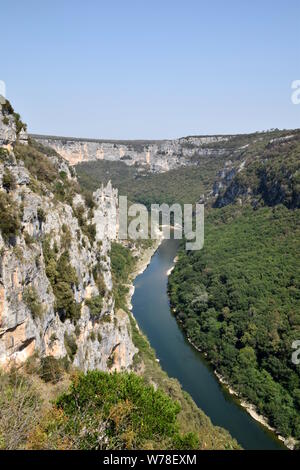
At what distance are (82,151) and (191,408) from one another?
110360mm

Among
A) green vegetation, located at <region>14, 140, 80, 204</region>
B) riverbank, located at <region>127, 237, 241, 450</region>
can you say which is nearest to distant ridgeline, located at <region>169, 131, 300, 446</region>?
riverbank, located at <region>127, 237, 241, 450</region>

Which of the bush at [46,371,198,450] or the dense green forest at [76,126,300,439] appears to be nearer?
the bush at [46,371,198,450]

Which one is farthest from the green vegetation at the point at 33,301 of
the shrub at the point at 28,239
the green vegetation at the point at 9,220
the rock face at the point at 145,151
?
the rock face at the point at 145,151

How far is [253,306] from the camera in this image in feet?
112

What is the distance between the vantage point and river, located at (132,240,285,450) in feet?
78.9

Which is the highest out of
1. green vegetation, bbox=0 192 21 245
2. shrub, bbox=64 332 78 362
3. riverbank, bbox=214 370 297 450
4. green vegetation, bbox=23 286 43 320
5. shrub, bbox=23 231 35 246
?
green vegetation, bbox=0 192 21 245

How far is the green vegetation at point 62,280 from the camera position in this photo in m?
16.8

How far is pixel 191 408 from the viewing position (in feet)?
73.5

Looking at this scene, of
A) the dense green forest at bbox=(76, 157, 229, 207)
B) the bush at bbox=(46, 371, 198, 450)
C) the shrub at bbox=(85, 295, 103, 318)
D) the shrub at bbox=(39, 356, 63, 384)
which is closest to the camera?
the bush at bbox=(46, 371, 198, 450)

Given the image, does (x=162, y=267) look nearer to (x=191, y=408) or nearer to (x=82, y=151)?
(x=191, y=408)

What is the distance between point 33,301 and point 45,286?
4.50 feet

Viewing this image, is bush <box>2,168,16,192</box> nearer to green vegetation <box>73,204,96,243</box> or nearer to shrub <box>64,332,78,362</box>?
green vegetation <box>73,204,96,243</box>

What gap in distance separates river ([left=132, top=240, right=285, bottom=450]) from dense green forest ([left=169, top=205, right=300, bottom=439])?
97cm

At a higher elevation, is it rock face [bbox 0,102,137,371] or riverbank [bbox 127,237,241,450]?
rock face [bbox 0,102,137,371]
